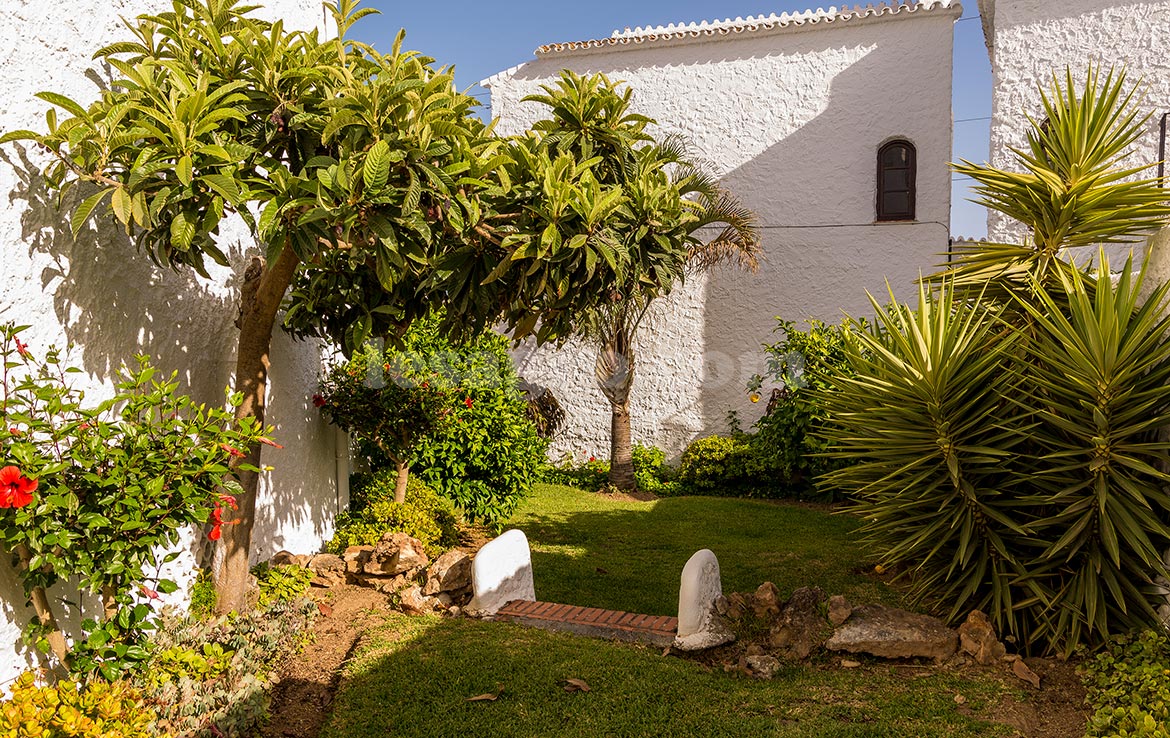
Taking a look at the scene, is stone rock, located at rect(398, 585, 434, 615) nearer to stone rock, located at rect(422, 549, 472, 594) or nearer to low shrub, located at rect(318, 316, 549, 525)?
stone rock, located at rect(422, 549, 472, 594)

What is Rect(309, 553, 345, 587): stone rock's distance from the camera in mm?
5910

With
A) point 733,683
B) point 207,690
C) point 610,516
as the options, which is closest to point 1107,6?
point 610,516

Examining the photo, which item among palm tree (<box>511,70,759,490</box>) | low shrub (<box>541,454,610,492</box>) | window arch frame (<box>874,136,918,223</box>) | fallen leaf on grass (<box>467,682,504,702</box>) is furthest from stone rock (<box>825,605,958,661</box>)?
window arch frame (<box>874,136,918,223</box>)

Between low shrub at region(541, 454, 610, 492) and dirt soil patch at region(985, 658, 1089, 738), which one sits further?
low shrub at region(541, 454, 610, 492)

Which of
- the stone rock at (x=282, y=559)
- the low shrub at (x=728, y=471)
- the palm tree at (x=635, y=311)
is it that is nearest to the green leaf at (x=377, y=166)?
the stone rock at (x=282, y=559)

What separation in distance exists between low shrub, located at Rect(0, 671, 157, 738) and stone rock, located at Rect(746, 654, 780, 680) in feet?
9.55

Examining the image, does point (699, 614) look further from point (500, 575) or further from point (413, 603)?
point (413, 603)

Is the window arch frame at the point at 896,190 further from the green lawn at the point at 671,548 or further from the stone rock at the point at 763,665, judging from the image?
the stone rock at the point at 763,665

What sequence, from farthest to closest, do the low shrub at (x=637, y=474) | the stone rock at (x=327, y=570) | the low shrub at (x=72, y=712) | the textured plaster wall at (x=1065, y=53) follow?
1. the low shrub at (x=637, y=474)
2. the textured plaster wall at (x=1065, y=53)
3. the stone rock at (x=327, y=570)
4. the low shrub at (x=72, y=712)

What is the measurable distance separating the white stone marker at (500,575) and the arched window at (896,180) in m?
8.27

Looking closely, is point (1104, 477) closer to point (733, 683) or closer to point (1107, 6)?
point (733, 683)

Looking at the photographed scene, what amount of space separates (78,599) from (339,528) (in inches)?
130

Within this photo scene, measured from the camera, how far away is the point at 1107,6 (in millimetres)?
9367

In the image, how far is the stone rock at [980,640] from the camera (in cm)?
448
